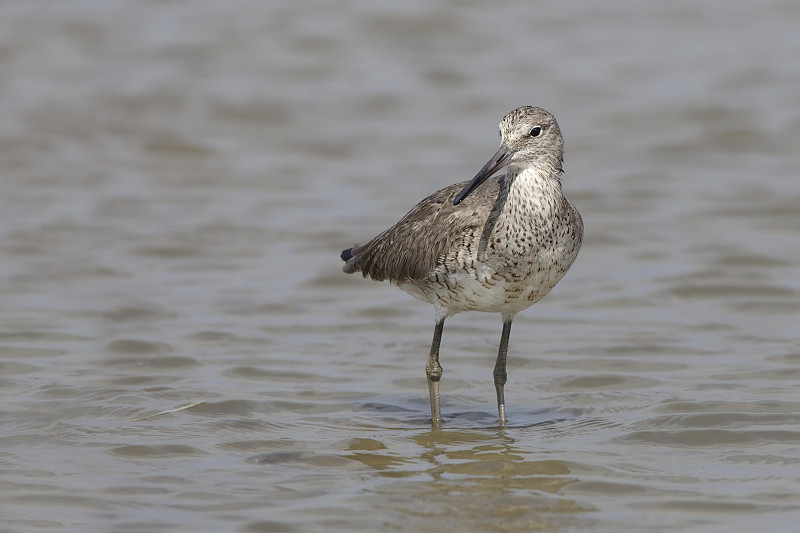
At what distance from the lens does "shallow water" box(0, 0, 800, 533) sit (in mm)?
6789

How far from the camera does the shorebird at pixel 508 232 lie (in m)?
7.50

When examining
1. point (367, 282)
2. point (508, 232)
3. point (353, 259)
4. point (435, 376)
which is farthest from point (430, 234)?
point (367, 282)

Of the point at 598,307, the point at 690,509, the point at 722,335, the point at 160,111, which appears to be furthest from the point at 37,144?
the point at 690,509

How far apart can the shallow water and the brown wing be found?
3.06 feet

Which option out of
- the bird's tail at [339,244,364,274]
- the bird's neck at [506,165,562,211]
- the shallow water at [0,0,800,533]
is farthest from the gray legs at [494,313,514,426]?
the bird's tail at [339,244,364,274]

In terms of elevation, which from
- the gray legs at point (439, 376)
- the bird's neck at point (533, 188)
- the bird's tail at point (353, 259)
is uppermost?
the bird's neck at point (533, 188)

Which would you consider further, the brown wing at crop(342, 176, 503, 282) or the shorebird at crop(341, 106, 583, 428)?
the brown wing at crop(342, 176, 503, 282)

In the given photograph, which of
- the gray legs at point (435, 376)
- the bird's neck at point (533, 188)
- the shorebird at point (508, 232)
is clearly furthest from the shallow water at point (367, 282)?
the bird's neck at point (533, 188)

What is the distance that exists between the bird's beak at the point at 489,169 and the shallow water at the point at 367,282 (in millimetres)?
1493

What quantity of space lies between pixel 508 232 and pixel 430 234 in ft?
2.15

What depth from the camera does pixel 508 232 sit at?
295 inches

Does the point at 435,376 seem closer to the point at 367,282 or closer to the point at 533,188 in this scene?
the point at 533,188

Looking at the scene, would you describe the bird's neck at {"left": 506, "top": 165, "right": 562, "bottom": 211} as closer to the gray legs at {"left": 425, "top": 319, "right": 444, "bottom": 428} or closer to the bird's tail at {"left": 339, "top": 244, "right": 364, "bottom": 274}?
A: the gray legs at {"left": 425, "top": 319, "right": 444, "bottom": 428}

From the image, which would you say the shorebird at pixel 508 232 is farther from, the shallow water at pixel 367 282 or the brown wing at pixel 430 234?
the shallow water at pixel 367 282
